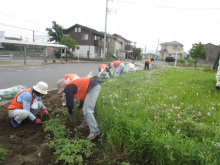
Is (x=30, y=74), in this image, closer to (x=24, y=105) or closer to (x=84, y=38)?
(x=24, y=105)

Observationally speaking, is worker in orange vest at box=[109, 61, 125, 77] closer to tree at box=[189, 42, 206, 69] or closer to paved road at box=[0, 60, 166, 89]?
paved road at box=[0, 60, 166, 89]

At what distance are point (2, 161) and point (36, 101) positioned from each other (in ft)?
4.37

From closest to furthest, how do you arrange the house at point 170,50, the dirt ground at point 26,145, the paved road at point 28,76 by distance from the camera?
1. the dirt ground at point 26,145
2. the paved road at point 28,76
3. the house at point 170,50

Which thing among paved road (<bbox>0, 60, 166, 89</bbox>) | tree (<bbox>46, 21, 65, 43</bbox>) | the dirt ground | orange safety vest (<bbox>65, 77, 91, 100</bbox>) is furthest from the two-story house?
orange safety vest (<bbox>65, 77, 91, 100</bbox>)

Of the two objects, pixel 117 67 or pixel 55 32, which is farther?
pixel 55 32

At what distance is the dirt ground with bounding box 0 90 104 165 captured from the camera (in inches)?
89.0

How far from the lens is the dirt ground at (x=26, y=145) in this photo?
2.26m

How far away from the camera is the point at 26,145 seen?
8.53 ft

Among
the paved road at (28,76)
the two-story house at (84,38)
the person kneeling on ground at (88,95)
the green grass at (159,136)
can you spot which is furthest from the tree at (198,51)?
the person kneeling on ground at (88,95)

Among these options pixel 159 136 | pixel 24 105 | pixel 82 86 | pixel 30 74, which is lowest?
pixel 159 136

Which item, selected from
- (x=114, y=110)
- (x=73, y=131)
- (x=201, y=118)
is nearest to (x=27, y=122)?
(x=73, y=131)

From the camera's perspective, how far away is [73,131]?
3.05 metres

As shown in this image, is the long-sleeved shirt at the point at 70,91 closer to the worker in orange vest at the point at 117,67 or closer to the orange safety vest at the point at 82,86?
the orange safety vest at the point at 82,86

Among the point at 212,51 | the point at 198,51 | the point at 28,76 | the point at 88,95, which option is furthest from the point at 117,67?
the point at 212,51
